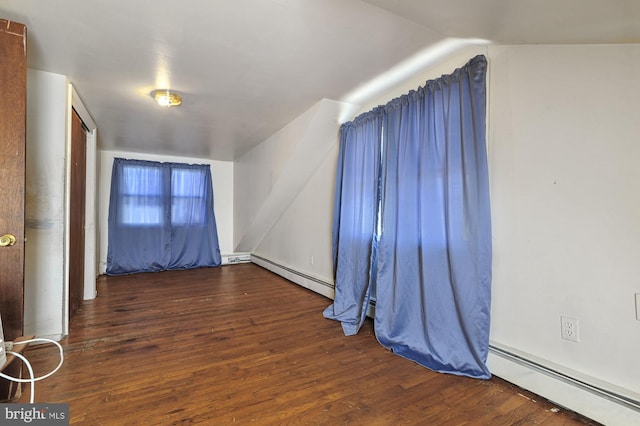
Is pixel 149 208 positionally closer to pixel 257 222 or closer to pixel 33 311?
pixel 257 222

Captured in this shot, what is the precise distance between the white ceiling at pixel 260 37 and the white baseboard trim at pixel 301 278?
2.19m

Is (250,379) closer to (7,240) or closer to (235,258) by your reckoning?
(7,240)

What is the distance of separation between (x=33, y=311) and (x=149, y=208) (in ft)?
10.6

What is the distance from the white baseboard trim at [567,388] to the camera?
1.40m

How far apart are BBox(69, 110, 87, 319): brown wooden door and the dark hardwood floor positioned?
0.35 meters

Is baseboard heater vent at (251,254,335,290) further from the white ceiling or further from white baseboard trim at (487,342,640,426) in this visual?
the white ceiling

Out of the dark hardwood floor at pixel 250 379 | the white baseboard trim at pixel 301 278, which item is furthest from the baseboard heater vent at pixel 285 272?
the dark hardwood floor at pixel 250 379

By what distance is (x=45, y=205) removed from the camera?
2.36m

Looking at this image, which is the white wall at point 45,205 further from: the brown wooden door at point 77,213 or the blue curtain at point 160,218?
the blue curtain at point 160,218

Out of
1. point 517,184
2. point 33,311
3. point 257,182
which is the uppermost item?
point 257,182

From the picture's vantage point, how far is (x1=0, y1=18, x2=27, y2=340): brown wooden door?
1.62 m

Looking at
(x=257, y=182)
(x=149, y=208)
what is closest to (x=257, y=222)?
(x=257, y=182)

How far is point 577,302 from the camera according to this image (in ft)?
5.11

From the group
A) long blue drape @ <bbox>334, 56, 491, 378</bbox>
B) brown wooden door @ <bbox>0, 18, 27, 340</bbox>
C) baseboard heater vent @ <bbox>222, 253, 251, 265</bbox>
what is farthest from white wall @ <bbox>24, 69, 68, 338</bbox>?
baseboard heater vent @ <bbox>222, 253, 251, 265</bbox>
